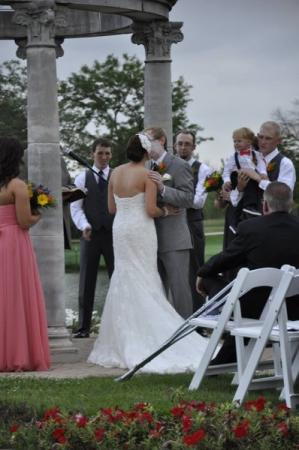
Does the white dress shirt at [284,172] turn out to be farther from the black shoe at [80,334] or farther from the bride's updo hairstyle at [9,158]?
the black shoe at [80,334]

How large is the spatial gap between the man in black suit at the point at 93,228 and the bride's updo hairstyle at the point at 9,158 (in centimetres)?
246

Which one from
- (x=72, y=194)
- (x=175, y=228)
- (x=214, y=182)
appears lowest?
(x=175, y=228)

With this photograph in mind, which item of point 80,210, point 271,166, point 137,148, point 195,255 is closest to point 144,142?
point 137,148

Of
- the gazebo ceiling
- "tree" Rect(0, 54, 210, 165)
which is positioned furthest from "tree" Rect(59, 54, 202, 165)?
the gazebo ceiling

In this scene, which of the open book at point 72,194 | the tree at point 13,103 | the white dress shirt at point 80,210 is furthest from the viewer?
the tree at point 13,103

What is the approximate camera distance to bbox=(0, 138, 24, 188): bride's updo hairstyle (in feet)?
37.2

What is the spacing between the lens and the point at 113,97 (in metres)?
57.5

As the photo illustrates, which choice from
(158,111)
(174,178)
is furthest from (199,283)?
(158,111)

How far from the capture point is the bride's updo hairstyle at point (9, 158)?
11344 mm

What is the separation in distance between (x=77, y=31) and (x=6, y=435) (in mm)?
8345

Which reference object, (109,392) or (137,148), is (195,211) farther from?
(109,392)

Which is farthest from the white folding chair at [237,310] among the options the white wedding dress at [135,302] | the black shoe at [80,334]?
the black shoe at [80,334]

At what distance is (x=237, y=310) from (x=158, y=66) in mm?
5717

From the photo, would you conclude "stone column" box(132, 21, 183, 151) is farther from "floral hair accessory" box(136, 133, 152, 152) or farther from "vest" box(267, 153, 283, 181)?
"vest" box(267, 153, 283, 181)
